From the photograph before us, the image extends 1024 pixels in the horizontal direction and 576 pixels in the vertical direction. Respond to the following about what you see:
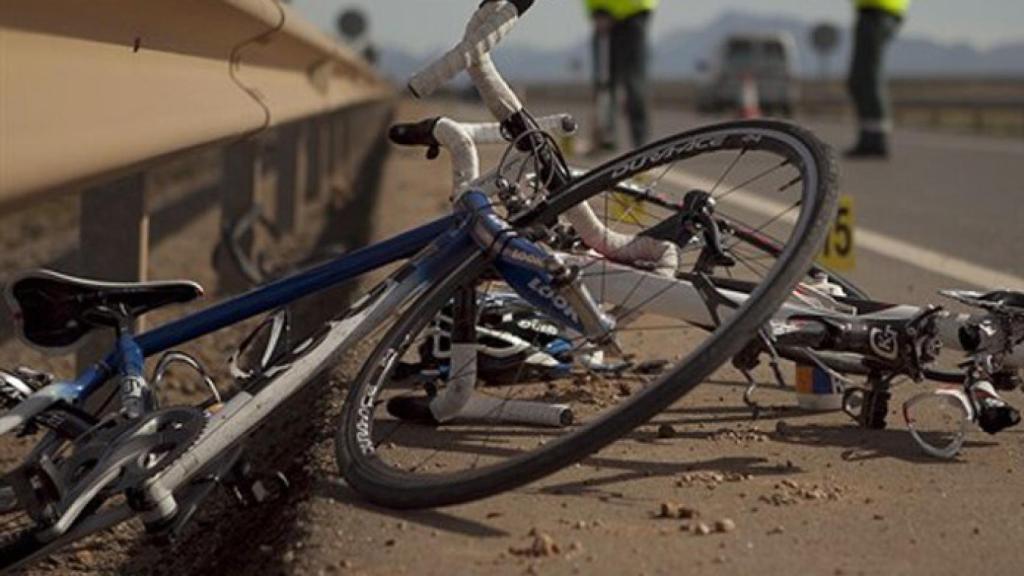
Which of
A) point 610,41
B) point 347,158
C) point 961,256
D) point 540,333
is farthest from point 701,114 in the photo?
point 540,333

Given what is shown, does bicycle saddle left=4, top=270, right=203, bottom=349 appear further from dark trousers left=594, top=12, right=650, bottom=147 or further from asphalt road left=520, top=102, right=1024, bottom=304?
dark trousers left=594, top=12, right=650, bottom=147

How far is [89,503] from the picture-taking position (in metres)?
3.25

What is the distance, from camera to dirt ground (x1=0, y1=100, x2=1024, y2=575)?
3100mm

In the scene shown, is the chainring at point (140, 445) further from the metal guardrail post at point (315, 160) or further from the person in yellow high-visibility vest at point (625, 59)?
the person in yellow high-visibility vest at point (625, 59)

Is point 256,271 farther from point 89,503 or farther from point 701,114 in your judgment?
point 701,114

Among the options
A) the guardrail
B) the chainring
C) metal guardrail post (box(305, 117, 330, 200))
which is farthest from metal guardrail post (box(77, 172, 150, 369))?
metal guardrail post (box(305, 117, 330, 200))

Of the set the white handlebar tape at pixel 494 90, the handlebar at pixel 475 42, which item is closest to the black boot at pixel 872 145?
the white handlebar tape at pixel 494 90

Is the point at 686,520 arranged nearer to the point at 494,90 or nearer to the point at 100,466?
the point at 100,466

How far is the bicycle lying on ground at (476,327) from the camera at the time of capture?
3.28 metres

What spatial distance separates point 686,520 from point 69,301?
1.29m

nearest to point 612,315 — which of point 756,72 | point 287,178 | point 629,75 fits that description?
point 287,178

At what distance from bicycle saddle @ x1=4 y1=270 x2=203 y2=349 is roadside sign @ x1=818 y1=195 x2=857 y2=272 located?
280 cm

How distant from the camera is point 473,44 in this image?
4004 millimetres

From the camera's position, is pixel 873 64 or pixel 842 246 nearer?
pixel 842 246
